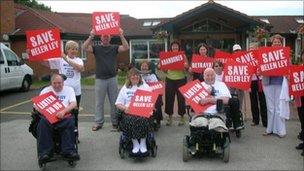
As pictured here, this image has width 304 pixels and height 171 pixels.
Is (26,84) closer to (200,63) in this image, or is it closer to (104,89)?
(104,89)

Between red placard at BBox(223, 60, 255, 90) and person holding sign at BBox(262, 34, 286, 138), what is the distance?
1.08 ft

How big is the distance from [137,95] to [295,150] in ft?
9.45

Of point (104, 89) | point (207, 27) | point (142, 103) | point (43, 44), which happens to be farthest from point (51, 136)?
point (207, 27)

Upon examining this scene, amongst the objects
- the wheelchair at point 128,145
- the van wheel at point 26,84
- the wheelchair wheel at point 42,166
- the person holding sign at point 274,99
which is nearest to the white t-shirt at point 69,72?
the wheelchair at point 128,145

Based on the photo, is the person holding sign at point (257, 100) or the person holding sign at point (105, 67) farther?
the person holding sign at point (257, 100)

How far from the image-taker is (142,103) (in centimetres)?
728

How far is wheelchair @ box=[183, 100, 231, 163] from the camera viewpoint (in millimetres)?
6711

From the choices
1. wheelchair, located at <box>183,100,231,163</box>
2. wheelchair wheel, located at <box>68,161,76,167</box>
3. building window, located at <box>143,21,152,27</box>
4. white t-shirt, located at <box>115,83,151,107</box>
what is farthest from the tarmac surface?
building window, located at <box>143,21,152,27</box>

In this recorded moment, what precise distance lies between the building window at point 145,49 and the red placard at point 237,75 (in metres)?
21.3

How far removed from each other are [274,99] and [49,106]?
429 cm

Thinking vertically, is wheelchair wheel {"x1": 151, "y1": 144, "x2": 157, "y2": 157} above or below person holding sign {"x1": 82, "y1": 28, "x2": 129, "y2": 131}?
below

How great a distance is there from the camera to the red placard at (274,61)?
8031mm

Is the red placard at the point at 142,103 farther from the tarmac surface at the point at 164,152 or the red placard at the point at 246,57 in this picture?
the red placard at the point at 246,57

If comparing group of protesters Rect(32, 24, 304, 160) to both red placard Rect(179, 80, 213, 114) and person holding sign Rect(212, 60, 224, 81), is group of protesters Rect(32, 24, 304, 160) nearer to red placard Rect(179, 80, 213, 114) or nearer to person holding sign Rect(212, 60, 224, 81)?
person holding sign Rect(212, 60, 224, 81)
